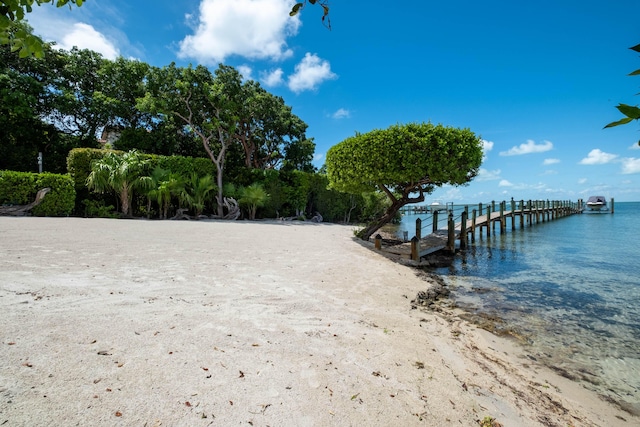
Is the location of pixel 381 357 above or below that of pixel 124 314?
→ below

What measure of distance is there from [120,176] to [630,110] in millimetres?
16387

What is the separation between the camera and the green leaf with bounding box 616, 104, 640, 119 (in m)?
0.77

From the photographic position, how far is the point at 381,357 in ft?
10.1

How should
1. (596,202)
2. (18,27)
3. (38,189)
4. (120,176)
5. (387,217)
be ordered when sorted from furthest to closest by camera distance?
(596,202) → (120,176) → (38,189) → (387,217) → (18,27)

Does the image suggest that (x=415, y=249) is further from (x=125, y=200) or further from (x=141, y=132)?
(x=141, y=132)

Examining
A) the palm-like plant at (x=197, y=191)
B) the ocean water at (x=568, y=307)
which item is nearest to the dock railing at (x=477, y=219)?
the ocean water at (x=568, y=307)

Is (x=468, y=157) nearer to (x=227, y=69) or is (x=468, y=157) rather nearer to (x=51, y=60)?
(x=227, y=69)

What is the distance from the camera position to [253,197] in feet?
57.0

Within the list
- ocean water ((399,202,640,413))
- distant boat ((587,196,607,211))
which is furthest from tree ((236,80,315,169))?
distant boat ((587,196,607,211))

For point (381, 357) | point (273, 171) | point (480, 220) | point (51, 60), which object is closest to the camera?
point (381, 357)

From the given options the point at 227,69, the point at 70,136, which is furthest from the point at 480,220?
the point at 70,136

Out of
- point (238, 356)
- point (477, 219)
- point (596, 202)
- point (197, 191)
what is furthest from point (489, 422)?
point (596, 202)

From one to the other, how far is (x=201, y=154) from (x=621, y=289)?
22.8 meters

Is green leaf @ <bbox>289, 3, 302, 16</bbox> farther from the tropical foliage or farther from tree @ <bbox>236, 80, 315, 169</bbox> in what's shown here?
tree @ <bbox>236, 80, 315, 169</bbox>
